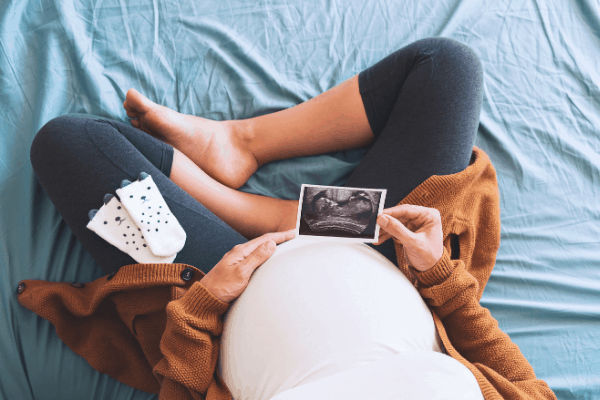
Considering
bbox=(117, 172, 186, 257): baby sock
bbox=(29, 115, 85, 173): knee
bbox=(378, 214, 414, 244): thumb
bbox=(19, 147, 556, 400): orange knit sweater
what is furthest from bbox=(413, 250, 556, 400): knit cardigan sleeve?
bbox=(29, 115, 85, 173): knee

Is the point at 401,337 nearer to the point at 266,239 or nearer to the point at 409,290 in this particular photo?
the point at 409,290

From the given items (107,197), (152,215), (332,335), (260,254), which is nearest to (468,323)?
(332,335)

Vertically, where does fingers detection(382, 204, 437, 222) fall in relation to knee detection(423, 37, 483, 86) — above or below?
below

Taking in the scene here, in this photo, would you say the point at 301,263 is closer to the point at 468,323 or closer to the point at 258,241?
the point at 258,241

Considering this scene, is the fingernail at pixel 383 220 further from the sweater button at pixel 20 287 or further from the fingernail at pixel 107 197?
the sweater button at pixel 20 287

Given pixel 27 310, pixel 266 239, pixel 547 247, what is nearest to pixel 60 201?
pixel 27 310

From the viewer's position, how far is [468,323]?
0.82 m

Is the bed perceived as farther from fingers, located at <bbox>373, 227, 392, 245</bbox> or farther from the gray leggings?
fingers, located at <bbox>373, 227, 392, 245</bbox>

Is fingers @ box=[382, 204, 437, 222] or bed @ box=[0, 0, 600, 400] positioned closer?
fingers @ box=[382, 204, 437, 222]

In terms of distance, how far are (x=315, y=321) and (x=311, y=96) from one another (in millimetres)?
801

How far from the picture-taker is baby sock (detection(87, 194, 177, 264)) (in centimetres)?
87

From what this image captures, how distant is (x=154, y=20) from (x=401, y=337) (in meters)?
1.23

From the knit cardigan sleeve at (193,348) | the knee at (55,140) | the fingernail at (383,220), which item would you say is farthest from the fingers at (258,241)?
the knee at (55,140)

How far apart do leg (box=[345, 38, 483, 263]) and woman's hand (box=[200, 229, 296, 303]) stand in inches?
→ 13.1
